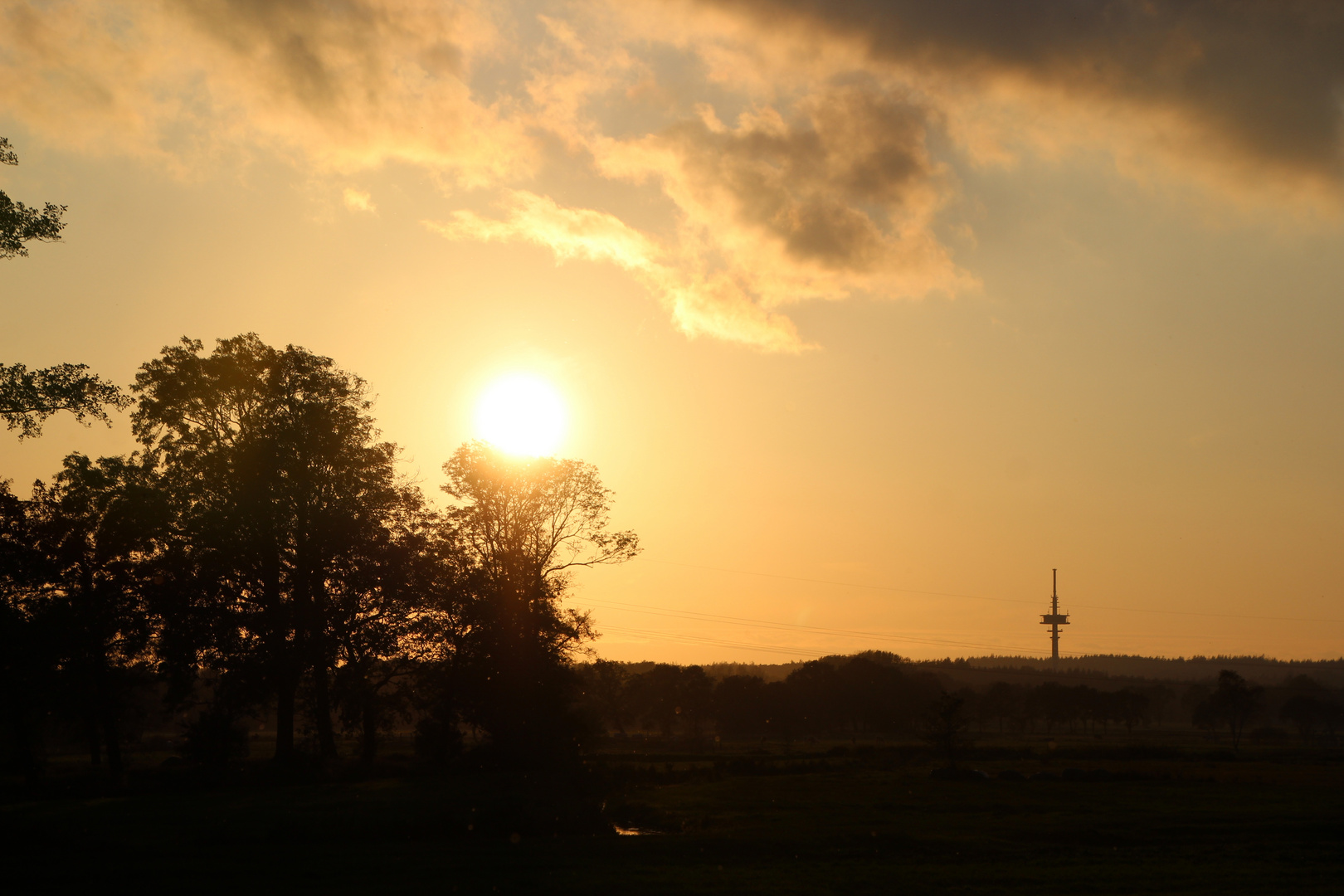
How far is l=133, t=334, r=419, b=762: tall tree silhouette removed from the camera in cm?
4594

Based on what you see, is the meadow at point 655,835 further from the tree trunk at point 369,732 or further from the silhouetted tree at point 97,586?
the silhouetted tree at point 97,586

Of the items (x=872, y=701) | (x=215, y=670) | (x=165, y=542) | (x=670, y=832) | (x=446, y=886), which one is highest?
(x=165, y=542)

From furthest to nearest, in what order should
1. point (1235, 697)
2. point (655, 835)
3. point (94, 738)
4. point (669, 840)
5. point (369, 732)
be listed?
point (1235, 697) → point (94, 738) → point (369, 732) → point (655, 835) → point (669, 840)

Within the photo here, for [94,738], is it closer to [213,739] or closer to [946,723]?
[213,739]

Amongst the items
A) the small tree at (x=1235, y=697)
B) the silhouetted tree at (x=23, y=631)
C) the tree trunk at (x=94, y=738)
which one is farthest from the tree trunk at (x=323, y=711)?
the small tree at (x=1235, y=697)

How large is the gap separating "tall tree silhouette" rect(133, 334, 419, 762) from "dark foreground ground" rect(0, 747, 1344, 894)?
655cm

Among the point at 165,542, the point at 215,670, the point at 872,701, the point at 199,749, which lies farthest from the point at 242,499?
the point at 872,701

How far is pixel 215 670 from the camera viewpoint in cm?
4697

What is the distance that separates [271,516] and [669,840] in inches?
1059

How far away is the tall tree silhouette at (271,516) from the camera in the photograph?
151 feet

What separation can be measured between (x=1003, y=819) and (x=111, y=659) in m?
49.5

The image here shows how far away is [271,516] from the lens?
152 feet

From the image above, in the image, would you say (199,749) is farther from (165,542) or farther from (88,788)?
(165,542)

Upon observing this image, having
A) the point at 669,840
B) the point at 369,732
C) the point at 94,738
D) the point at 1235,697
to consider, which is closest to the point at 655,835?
the point at 669,840
